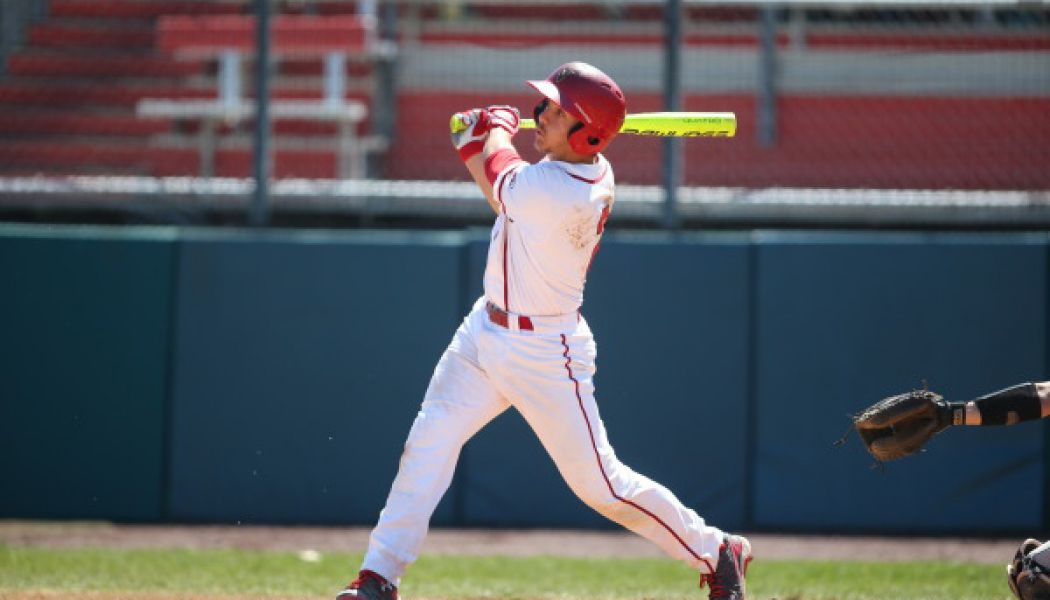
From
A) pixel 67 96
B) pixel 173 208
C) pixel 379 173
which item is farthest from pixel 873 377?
pixel 67 96

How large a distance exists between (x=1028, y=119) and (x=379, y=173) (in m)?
3.61

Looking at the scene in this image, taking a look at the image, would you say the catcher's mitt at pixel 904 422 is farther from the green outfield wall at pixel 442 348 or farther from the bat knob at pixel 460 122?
the green outfield wall at pixel 442 348

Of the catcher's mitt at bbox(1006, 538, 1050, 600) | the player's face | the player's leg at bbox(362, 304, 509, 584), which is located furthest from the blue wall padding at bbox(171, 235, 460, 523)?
the catcher's mitt at bbox(1006, 538, 1050, 600)

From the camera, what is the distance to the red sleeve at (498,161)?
479 cm

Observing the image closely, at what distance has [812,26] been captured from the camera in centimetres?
884

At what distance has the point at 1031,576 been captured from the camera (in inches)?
197

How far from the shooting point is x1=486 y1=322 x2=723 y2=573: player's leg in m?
4.77

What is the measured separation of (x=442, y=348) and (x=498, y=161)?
2999 millimetres

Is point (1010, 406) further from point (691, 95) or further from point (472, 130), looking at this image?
point (691, 95)

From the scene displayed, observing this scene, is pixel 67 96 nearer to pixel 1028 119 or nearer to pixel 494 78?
pixel 494 78

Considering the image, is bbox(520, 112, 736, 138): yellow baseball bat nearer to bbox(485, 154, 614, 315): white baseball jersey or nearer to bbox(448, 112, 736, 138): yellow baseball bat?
bbox(448, 112, 736, 138): yellow baseball bat

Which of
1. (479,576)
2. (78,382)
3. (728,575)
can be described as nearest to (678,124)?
(728,575)

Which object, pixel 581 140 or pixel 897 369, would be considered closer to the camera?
pixel 581 140

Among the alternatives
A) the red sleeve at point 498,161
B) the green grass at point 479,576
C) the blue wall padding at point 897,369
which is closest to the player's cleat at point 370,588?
the green grass at point 479,576
